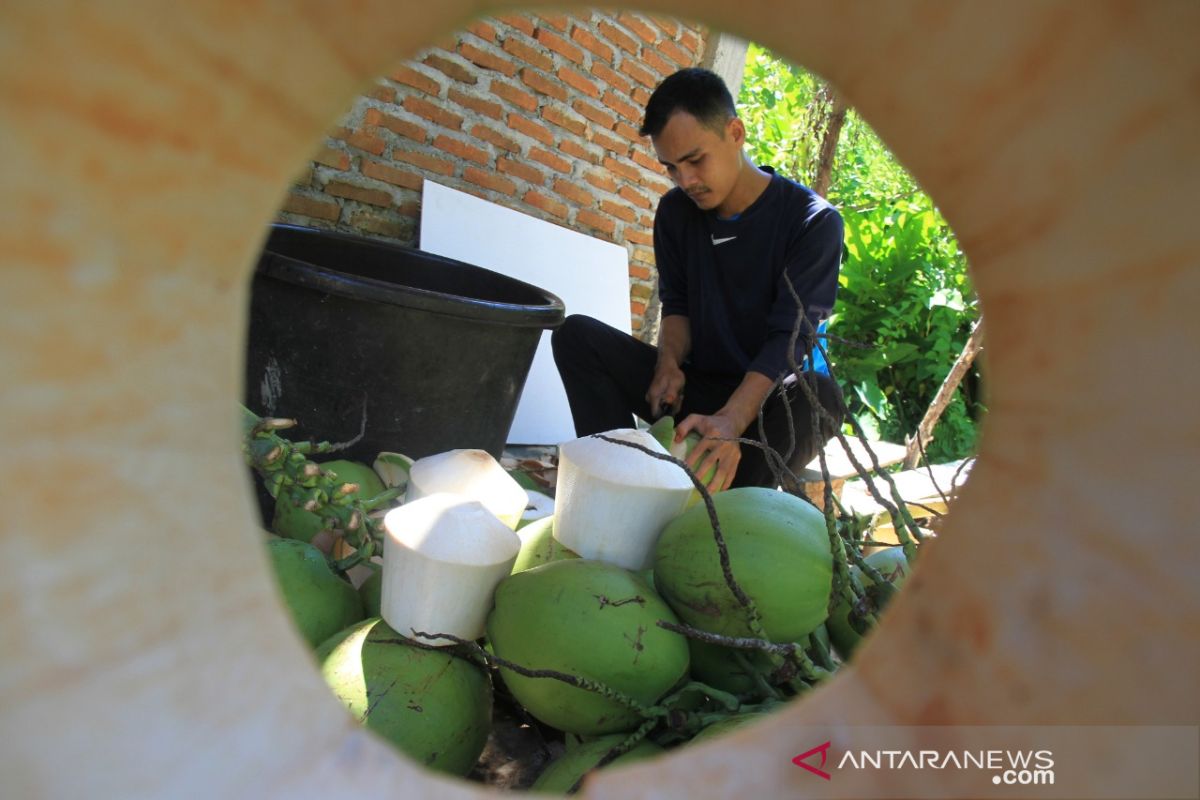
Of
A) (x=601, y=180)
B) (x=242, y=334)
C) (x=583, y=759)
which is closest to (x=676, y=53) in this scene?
(x=601, y=180)

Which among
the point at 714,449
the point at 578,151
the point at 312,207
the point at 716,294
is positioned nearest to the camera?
the point at 714,449

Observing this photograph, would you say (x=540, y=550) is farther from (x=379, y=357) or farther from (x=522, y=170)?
(x=522, y=170)

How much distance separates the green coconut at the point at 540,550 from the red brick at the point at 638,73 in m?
2.66

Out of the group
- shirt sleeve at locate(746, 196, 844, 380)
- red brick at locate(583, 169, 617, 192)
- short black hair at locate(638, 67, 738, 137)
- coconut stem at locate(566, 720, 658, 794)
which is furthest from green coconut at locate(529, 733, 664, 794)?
red brick at locate(583, 169, 617, 192)

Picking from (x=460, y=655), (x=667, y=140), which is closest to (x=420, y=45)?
(x=460, y=655)

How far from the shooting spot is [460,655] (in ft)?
2.25

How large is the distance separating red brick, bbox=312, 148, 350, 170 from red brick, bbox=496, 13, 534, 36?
2.20 ft

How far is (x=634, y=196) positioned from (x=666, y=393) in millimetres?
1427

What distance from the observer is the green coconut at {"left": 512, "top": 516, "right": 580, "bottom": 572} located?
80cm

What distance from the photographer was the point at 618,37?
310 centimetres

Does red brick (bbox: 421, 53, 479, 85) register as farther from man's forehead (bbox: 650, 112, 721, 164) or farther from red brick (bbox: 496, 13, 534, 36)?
man's forehead (bbox: 650, 112, 721, 164)

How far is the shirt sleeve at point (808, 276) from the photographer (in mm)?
1996

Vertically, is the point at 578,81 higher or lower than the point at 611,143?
higher

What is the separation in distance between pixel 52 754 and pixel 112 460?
91 millimetres
